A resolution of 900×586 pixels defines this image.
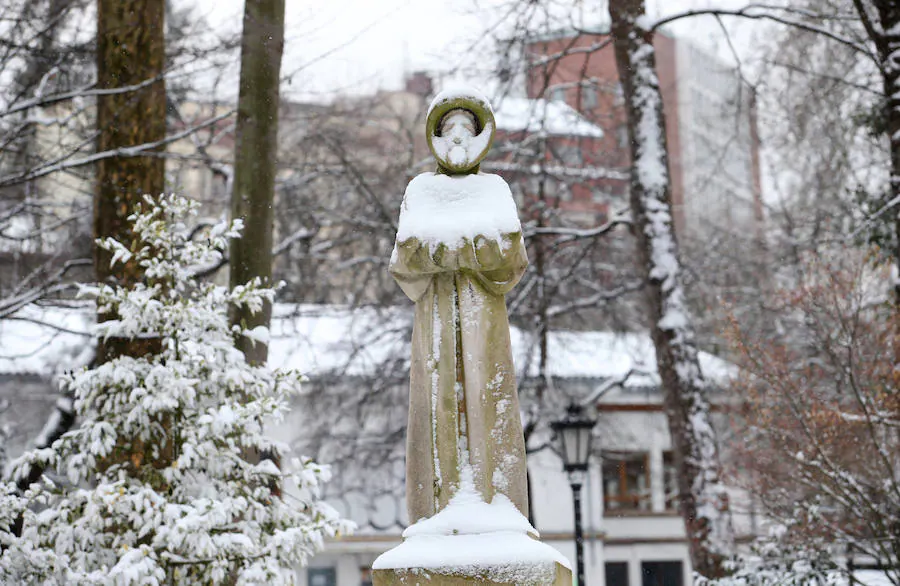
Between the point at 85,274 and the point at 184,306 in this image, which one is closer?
the point at 184,306

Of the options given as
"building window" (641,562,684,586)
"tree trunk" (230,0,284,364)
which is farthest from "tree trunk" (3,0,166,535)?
"building window" (641,562,684,586)

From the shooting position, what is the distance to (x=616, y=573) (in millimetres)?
29031

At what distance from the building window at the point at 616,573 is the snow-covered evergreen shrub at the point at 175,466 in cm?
2093

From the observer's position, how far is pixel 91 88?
11.1 meters

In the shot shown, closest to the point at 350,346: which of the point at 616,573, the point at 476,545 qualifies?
the point at 616,573

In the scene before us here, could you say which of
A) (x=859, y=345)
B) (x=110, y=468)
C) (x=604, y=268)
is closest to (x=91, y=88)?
(x=110, y=468)

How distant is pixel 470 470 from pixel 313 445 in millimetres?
17329

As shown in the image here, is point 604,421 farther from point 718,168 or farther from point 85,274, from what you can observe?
point 85,274

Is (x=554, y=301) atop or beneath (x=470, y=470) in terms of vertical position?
atop

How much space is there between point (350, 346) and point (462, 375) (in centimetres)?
1732

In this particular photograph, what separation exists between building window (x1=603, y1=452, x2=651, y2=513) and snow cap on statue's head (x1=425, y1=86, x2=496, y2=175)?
24.3 m

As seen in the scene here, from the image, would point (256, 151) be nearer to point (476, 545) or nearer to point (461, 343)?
point (461, 343)

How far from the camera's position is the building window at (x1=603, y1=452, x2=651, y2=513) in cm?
2991

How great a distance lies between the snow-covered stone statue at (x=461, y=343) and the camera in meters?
5.90
